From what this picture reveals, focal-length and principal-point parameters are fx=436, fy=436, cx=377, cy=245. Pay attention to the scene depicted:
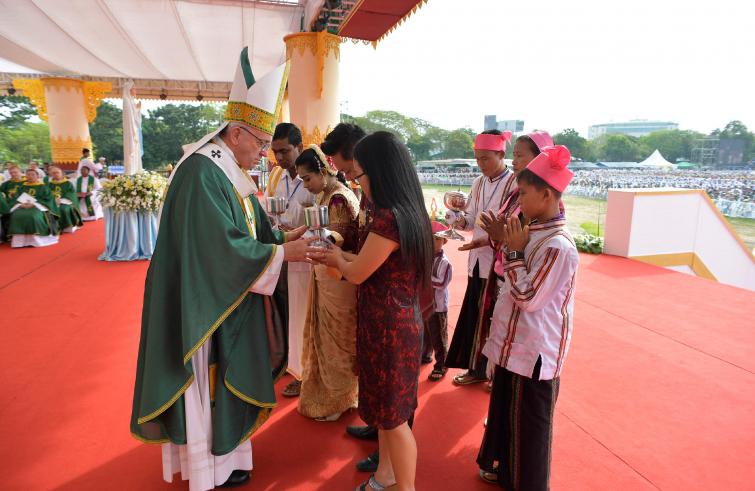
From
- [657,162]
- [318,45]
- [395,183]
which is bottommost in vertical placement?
[395,183]

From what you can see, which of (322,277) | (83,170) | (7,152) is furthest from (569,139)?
(7,152)

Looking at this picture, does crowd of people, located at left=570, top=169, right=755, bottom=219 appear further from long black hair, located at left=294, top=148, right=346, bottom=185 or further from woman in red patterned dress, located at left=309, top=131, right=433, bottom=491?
woman in red patterned dress, located at left=309, top=131, right=433, bottom=491

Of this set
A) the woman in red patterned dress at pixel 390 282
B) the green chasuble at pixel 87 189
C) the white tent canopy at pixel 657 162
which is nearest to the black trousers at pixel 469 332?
the woman in red patterned dress at pixel 390 282

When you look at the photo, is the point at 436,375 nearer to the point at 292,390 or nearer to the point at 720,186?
the point at 292,390

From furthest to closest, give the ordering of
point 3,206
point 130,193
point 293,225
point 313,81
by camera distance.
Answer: point 3,206, point 130,193, point 313,81, point 293,225

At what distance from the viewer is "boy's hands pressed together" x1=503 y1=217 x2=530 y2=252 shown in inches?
74.6

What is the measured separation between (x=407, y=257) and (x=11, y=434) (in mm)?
2863

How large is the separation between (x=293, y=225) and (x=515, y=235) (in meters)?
1.94

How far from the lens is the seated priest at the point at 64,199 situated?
9961 millimetres

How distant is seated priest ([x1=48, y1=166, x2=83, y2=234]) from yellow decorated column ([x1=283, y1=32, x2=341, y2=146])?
246 inches

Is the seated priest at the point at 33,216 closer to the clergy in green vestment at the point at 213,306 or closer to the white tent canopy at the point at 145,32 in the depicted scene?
the white tent canopy at the point at 145,32

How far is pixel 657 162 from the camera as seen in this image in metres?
19.4

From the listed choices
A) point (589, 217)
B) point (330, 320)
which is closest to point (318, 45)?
point (330, 320)

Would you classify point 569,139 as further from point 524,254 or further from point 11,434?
point 11,434
